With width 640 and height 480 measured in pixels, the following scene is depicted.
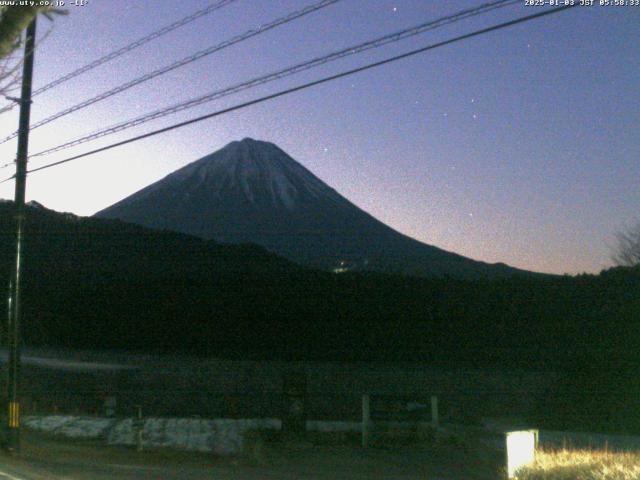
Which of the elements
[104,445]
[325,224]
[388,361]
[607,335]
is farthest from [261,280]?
[325,224]

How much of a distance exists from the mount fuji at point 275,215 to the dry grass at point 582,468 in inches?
3333

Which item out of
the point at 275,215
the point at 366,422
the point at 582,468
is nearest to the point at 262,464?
the point at 366,422

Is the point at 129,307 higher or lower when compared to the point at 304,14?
lower

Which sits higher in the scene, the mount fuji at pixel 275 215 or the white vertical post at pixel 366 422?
the mount fuji at pixel 275 215

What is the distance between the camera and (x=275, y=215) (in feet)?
396

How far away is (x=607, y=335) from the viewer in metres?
31.4

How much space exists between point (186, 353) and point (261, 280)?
6.60 metres

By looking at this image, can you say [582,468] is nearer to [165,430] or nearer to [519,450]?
[519,450]

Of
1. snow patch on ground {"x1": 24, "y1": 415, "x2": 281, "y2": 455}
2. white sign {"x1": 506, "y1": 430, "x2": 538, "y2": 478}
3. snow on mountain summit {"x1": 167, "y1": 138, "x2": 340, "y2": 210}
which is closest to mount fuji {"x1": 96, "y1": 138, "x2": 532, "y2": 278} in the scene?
snow on mountain summit {"x1": 167, "y1": 138, "x2": 340, "y2": 210}

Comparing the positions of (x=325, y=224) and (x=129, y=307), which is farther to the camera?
(x=325, y=224)

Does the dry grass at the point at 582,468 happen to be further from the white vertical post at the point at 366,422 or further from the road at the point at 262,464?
the white vertical post at the point at 366,422

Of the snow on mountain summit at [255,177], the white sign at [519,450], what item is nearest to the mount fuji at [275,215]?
the snow on mountain summit at [255,177]

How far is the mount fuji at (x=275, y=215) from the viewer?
10694 centimetres

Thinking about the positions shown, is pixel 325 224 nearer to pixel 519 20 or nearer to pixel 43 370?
pixel 43 370
